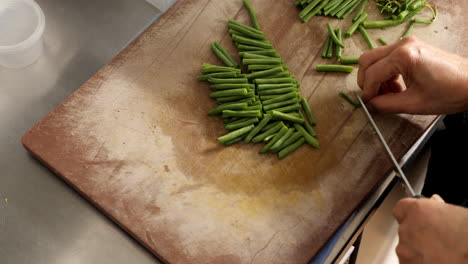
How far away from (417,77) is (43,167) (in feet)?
6.16

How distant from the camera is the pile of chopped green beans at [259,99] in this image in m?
2.40

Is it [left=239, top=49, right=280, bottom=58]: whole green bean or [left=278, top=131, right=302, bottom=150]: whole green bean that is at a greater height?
[left=239, top=49, right=280, bottom=58]: whole green bean

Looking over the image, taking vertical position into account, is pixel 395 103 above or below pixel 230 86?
above

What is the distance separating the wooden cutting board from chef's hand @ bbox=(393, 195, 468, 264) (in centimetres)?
37

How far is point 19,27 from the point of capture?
272 cm

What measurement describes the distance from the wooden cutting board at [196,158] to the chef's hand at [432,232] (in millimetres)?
375

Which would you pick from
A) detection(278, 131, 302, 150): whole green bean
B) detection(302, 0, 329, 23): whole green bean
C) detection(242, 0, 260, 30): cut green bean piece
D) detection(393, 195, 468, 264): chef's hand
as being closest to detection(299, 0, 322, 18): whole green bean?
detection(302, 0, 329, 23): whole green bean

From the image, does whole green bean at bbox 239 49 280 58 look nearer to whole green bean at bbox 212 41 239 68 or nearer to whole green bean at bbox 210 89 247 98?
whole green bean at bbox 212 41 239 68

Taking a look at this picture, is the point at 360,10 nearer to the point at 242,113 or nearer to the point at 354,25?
the point at 354,25

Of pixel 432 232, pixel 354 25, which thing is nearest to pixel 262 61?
pixel 354 25

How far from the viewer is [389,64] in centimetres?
235

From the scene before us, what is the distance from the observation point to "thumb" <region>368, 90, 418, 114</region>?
7.86 ft

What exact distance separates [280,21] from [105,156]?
1.22 m

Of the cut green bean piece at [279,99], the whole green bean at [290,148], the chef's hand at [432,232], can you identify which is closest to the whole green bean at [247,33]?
the cut green bean piece at [279,99]
